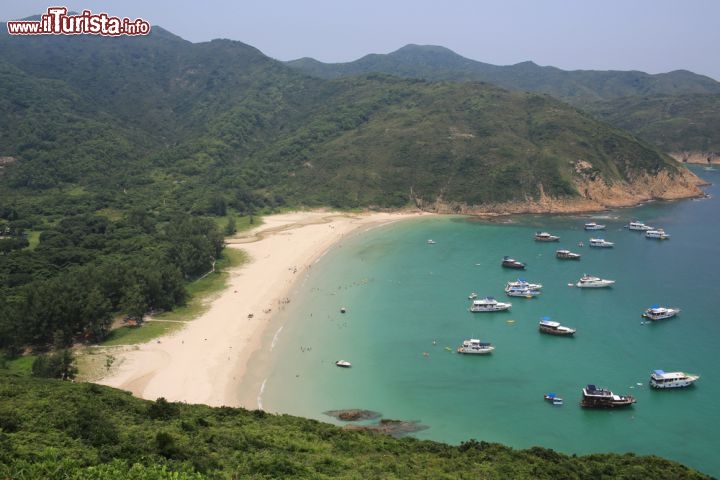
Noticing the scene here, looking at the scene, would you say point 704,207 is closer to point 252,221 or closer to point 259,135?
point 252,221

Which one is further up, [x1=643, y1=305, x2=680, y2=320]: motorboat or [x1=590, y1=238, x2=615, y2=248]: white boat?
[x1=590, y1=238, x2=615, y2=248]: white boat

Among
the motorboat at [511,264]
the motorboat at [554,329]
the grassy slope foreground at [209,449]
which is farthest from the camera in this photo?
the motorboat at [511,264]

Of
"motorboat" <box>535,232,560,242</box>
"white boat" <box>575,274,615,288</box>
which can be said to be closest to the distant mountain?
"motorboat" <box>535,232,560,242</box>

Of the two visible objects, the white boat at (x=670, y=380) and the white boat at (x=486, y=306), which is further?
the white boat at (x=486, y=306)

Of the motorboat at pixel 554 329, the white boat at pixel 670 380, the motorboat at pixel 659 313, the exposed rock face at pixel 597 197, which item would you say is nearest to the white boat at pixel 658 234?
the exposed rock face at pixel 597 197

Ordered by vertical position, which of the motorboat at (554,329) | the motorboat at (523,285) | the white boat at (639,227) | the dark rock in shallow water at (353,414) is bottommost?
the dark rock in shallow water at (353,414)

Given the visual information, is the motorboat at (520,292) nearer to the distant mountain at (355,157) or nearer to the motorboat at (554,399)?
the motorboat at (554,399)

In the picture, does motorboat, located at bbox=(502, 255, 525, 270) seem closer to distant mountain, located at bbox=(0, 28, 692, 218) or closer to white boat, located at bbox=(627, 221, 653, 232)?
white boat, located at bbox=(627, 221, 653, 232)
